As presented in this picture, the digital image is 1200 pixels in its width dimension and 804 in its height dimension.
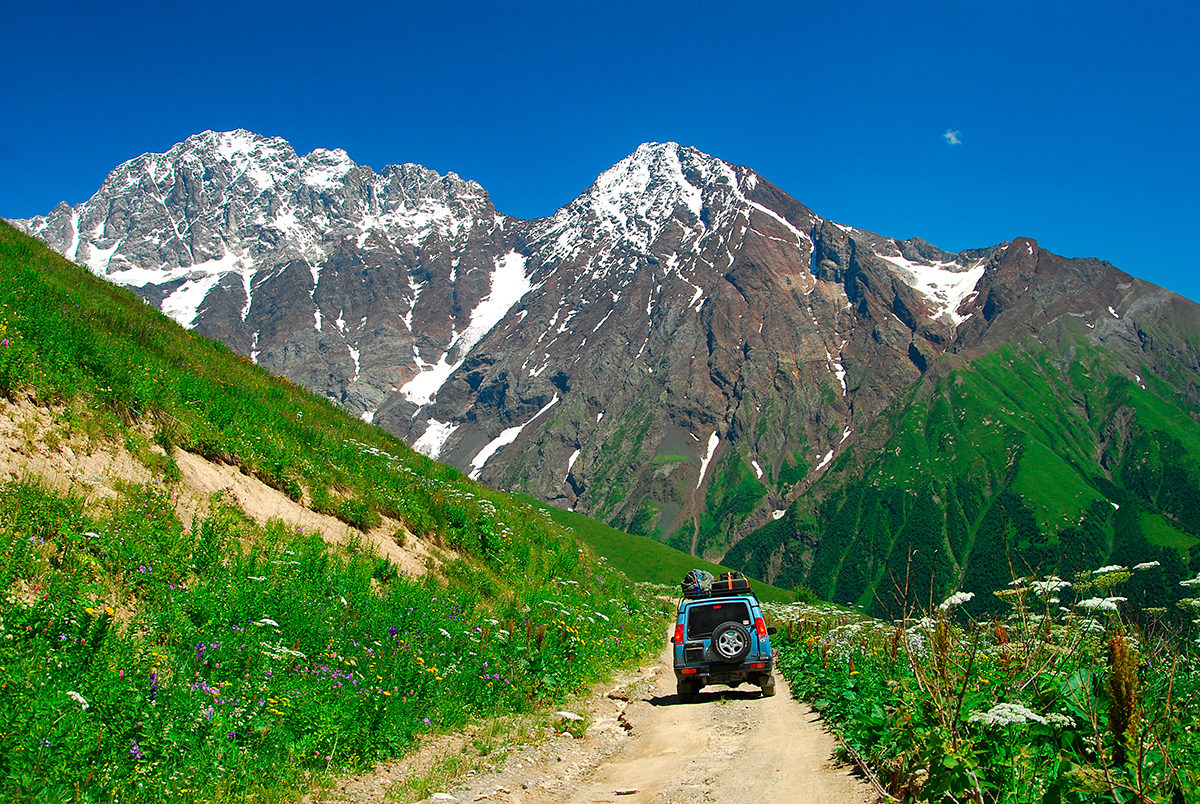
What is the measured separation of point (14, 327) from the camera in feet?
40.5

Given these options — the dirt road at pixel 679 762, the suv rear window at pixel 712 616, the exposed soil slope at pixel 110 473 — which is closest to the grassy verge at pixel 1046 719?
the dirt road at pixel 679 762

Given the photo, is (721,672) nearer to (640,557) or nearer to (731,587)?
(731,587)

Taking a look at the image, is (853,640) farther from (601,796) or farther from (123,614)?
(123,614)

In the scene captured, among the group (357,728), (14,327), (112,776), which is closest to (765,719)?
(357,728)

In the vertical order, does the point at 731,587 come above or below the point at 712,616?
below

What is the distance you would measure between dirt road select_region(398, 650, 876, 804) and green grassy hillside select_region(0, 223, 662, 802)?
116 centimetres

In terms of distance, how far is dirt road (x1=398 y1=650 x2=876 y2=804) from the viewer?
7562 mm

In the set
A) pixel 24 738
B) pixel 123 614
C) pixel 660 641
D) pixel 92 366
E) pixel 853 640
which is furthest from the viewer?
pixel 660 641

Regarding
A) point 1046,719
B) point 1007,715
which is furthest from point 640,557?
point 1007,715

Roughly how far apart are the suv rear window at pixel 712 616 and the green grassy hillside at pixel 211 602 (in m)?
2.38

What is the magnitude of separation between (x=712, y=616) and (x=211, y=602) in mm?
10582

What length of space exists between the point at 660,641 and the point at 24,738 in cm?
2160

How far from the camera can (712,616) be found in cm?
1602

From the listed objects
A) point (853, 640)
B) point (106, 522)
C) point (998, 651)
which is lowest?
point (853, 640)
